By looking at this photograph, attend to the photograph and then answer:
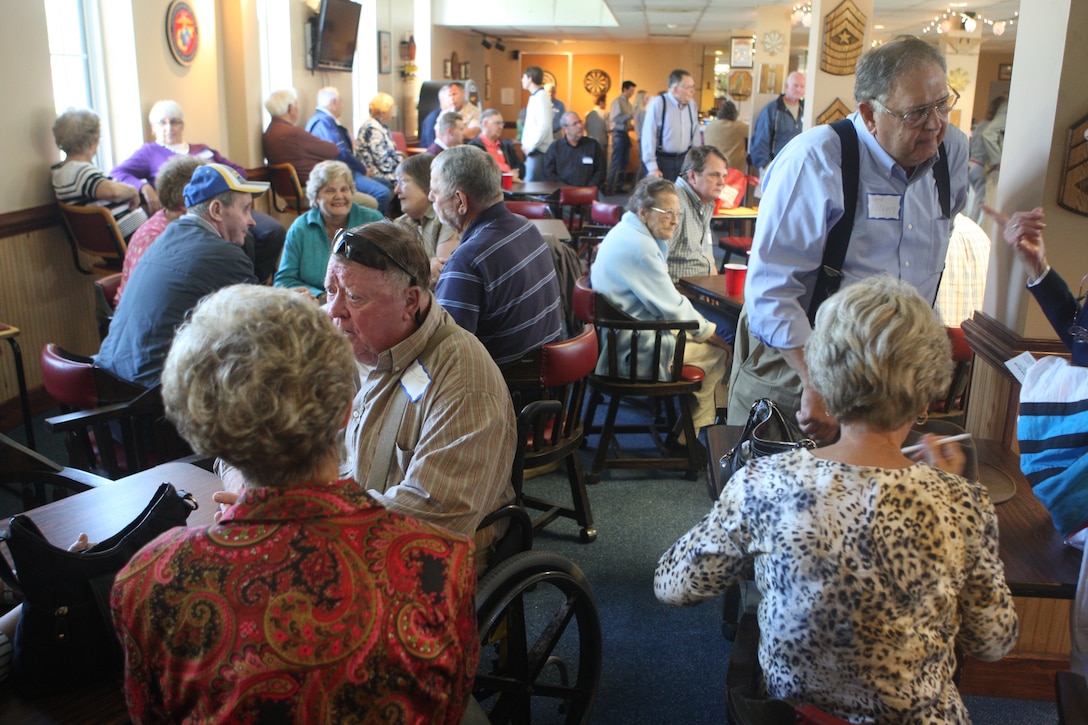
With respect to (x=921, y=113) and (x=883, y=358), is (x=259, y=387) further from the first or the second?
(x=921, y=113)

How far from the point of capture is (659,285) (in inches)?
139

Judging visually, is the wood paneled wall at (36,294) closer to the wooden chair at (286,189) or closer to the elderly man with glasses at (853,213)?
the wooden chair at (286,189)

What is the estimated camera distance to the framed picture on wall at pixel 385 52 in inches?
422

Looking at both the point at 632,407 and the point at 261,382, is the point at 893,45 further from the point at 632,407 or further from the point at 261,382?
the point at 632,407

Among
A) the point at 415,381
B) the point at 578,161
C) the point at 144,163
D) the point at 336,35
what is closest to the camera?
the point at 415,381

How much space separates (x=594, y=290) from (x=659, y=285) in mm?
274

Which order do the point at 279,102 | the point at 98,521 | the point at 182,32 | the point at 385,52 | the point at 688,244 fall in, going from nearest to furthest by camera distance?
the point at 98,521, the point at 688,244, the point at 182,32, the point at 279,102, the point at 385,52

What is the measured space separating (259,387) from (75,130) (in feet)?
13.6

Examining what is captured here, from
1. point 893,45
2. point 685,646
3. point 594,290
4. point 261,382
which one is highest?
point 893,45

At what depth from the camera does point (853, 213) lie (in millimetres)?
2029

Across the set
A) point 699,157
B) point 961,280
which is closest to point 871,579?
point 961,280

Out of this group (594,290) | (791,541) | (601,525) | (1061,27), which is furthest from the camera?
(594,290)

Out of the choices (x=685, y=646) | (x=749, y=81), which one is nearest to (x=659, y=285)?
(x=685, y=646)

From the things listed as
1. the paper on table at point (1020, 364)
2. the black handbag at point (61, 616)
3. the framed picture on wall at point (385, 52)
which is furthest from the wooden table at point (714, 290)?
the framed picture on wall at point (385, 52)
